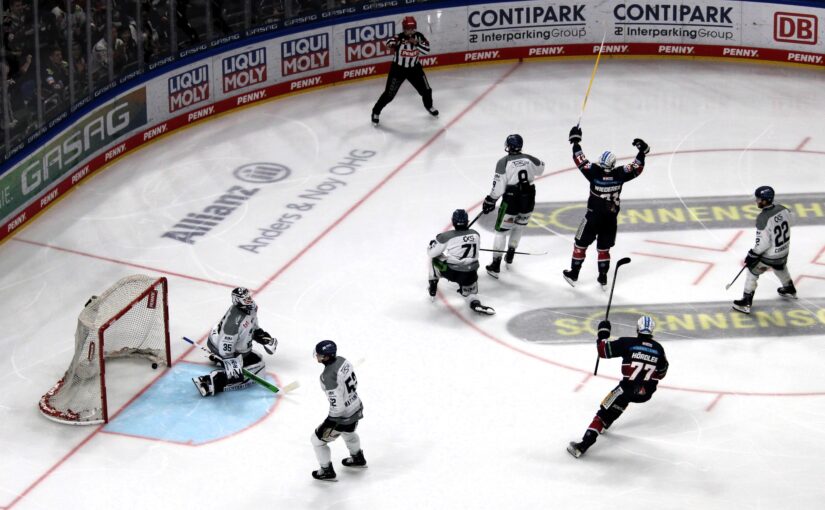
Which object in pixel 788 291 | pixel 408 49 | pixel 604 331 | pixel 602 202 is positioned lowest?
pixel 788 291

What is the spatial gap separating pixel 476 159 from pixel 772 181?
370 centimetres

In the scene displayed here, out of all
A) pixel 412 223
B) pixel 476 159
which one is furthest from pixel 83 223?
pixel 476 159

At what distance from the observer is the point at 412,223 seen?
1736 centimetres

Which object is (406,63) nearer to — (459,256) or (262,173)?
(262,173)

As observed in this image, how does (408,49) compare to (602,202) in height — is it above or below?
above

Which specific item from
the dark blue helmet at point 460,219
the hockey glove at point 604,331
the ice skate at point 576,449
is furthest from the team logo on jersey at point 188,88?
the ice skate at point 576,449

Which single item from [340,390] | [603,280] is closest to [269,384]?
[340,390]

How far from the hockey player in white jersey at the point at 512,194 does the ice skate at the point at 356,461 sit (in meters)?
3.89

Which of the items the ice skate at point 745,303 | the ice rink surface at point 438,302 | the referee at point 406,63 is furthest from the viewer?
the referee at point 406,63

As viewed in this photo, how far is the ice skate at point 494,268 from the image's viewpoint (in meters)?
15.9

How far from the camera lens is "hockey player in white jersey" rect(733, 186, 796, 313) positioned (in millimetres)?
14594

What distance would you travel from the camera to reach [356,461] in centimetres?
1265

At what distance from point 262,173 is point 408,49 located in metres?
2.59

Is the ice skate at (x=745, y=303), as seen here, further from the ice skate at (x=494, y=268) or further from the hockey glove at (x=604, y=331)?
the hockey glove at (x=604, y=331)
